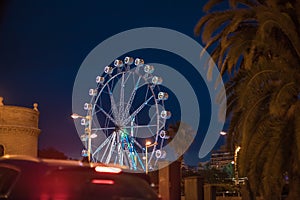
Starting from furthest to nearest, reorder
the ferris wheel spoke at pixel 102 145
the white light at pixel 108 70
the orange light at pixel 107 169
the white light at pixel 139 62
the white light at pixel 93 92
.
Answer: the white light at pixel 108 70
the white light at pixel 139 62
the white light at pixel 93 92
the ferris wheel spoke at pixel 102 145
the orange light at pixel 107 169

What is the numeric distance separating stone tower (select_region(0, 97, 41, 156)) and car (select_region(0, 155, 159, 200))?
38.6 meters

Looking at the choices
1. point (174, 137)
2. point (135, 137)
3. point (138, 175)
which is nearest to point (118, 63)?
point (135, 137)

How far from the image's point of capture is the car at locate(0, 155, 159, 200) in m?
4.76

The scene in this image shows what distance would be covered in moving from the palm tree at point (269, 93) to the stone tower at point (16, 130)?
32.9m

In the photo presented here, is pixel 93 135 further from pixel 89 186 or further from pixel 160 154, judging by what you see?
pixel 89 186

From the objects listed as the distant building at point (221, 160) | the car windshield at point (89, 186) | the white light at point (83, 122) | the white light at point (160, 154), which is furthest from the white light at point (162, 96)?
the car windshield at point (89, 186)

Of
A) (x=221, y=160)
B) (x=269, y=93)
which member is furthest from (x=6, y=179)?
(x=221, y=160)

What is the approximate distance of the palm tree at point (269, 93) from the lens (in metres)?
11.9

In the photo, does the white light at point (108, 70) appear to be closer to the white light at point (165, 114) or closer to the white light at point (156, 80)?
the white light at point (156, 80)

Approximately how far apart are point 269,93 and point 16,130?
1349 inches

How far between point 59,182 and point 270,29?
8274mm

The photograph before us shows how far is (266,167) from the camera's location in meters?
12.0

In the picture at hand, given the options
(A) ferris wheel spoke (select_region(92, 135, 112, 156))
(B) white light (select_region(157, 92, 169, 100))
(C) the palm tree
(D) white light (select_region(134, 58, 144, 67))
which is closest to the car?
(C) the palm tree

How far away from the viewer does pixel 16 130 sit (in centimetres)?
4344
